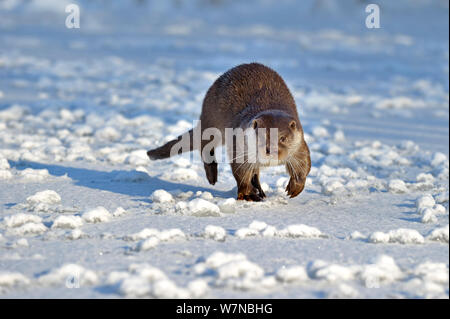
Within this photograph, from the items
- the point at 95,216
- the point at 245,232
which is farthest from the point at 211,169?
the point at 245,232

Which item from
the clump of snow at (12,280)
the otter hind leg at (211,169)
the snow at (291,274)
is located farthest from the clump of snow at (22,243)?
the otter hind leg at (211,169)

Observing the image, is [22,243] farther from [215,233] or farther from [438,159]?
[438,159]

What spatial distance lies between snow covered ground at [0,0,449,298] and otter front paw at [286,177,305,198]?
0.07m

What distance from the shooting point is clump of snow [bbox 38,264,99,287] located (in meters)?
2.64

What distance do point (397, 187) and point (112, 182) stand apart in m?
1.98

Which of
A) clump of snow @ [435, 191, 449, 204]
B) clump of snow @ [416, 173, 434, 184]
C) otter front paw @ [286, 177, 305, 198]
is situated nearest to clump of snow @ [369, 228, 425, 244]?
otter front paw @ [286, 177, 305, 198]

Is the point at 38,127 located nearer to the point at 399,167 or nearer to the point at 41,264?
the point at 399,167

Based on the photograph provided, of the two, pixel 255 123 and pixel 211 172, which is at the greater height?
pixel 255 123

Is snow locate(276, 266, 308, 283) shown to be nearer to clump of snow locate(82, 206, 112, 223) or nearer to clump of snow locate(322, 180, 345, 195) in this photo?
clump of snow locate(82, 206, 112, 223)

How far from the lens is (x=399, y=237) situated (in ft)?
10.7

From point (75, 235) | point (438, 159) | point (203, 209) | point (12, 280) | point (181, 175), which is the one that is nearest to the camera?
point (12, 280)

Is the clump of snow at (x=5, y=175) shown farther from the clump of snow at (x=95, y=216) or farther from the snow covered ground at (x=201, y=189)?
the clump of snow at (x=95, y=216)
